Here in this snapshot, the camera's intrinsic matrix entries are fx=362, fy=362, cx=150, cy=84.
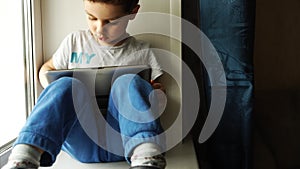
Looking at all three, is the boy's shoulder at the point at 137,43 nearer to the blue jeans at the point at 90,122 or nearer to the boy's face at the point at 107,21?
the boy's face at the point at 107,21

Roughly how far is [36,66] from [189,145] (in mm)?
423

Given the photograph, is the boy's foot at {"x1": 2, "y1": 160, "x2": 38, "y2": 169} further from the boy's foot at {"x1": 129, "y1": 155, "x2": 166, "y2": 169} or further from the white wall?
the white wall

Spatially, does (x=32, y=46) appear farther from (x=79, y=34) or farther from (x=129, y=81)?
(x=129, y=81)

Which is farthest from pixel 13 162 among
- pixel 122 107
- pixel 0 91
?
pixel 0 91

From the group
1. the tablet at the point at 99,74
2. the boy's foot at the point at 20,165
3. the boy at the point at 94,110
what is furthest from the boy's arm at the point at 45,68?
the boy's foot at the point at 20,165

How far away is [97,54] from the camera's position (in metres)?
0.84

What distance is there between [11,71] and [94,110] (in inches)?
11.9

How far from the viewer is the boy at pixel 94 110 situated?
1.95ft

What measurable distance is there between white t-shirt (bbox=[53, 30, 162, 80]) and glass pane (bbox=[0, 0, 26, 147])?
13cm

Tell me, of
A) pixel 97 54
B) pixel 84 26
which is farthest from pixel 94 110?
pixel 84 26

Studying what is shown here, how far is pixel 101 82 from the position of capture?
74 cm

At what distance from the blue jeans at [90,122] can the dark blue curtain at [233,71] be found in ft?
0.69

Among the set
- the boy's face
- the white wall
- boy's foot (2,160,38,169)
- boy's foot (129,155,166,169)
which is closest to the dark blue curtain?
the white wall

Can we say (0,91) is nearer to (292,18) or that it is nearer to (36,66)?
(36,66)
